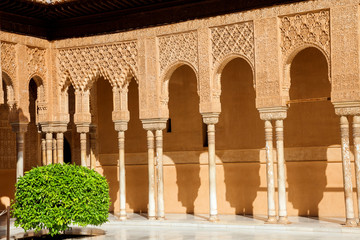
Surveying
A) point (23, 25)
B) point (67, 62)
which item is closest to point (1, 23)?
point (23, 25)

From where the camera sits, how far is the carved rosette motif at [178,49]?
16.4m

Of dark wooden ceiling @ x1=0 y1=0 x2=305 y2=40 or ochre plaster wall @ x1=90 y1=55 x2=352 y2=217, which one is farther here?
ochre plaster wall @ x1=90 y1=55 x2=352 y2=217

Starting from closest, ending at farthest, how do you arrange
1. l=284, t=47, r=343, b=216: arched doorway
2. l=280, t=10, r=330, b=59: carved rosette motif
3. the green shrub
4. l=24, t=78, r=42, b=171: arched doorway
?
the green shrub, l=280, t=10, r=330, b=59: carved rosette motif, l=284, t=47, r=343, b=216: arched doorway, l=24, t=78, r=42, b=171: arched doorway

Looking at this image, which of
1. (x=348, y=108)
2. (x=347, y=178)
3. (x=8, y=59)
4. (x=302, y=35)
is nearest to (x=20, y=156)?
(x=8, y=59)

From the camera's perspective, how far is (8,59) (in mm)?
17219

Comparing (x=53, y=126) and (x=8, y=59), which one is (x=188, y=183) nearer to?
(x=53, y=126)

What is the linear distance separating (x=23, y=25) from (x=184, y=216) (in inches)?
256

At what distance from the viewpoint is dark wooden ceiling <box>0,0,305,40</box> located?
16359mm

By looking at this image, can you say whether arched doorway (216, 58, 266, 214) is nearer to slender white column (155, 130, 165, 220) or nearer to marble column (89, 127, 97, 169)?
slender white column (155, 130, 165, 220)

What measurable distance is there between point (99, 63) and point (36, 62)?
1.71m

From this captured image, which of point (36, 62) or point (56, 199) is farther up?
point (36, 62)

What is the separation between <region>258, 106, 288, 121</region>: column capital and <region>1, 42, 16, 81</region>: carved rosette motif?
649cm

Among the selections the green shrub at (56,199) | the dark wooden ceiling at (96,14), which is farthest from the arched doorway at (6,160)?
the green shrub at (56,199)

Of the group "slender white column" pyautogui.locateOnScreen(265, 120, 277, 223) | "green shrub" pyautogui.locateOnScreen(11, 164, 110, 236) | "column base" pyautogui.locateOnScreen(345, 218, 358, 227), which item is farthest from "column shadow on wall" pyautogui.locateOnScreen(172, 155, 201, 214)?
"column base" pyautogui.locateOnScreen(345, 218, 358, 227)
